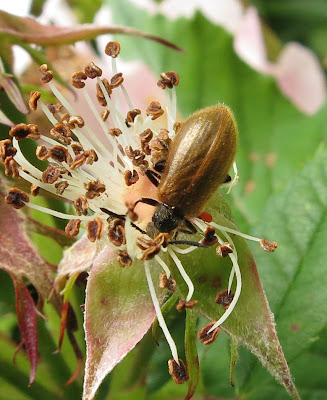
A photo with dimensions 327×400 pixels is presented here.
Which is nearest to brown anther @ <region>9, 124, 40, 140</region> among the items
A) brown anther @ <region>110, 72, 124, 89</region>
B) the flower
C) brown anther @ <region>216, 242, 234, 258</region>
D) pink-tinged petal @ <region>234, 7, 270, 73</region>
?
the flower

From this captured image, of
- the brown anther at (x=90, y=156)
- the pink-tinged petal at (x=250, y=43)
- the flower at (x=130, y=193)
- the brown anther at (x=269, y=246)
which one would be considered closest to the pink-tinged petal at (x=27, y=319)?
the flower at (x=130, y=193)

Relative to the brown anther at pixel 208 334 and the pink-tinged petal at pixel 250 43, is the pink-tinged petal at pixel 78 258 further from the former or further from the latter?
the pink-tinged petal at pixel 250 43

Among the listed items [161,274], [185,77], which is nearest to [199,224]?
[161,274]

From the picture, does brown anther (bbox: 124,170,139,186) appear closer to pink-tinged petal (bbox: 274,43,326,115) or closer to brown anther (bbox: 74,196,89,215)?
brown anther (bbox: 74,196,89,215)

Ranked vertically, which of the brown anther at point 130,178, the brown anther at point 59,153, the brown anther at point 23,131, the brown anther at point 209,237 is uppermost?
the brown anther at point 209,237

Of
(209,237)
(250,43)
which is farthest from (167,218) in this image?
(250,43)

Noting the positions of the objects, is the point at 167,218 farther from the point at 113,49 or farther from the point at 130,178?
the point at 113,49
